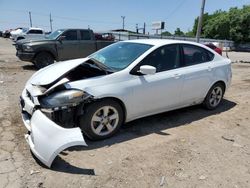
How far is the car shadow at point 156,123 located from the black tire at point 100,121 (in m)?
0.12

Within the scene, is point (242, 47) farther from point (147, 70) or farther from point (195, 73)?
point (147, 70)

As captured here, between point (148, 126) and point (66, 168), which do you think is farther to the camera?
point (148, 126)

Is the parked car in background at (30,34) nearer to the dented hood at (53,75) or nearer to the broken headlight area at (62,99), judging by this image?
the dented hood at (53,75)

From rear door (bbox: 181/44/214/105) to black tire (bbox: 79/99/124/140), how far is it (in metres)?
1.53

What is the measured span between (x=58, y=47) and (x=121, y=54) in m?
6.87

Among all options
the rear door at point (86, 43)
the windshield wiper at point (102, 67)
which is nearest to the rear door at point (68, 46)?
the rear door at point (86, 43)

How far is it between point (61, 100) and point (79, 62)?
85cm

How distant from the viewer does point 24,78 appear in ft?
30.0

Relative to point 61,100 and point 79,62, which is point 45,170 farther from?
point 79,62

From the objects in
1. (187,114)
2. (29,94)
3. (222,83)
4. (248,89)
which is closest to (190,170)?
(187,114)

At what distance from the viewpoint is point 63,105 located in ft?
12.6

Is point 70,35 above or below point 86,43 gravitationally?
above

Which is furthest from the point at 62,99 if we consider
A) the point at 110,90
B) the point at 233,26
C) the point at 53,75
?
the point at 233,26

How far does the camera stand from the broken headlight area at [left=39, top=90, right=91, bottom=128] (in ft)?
12.5
